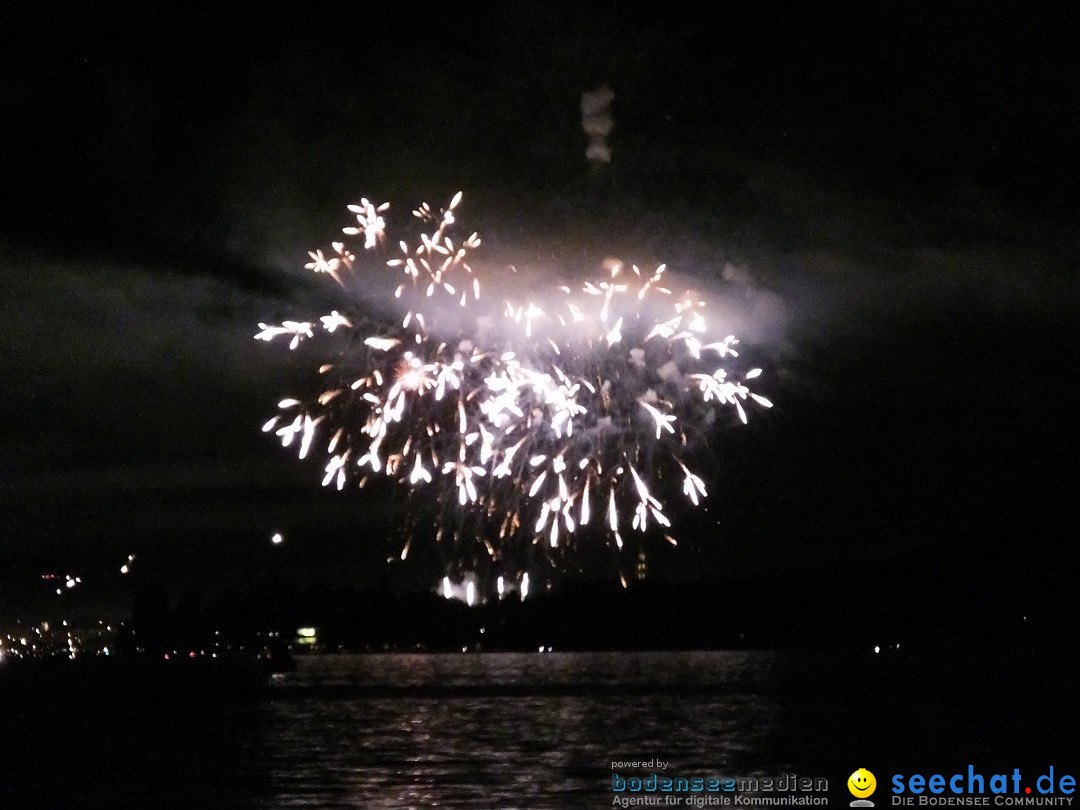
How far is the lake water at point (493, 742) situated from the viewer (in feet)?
84.2

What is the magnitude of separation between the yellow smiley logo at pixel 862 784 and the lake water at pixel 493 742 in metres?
0.30

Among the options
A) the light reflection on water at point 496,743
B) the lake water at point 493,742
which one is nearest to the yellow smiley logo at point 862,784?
the lake water at point 493,742

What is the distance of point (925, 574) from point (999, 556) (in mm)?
12074

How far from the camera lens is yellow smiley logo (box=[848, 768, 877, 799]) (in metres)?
22.6

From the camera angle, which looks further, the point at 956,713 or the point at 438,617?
the point at 438,617

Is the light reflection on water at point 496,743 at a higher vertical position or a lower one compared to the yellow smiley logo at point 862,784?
lower

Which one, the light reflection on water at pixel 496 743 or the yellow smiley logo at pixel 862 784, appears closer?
the yellow smiley logo at pixel 862 784

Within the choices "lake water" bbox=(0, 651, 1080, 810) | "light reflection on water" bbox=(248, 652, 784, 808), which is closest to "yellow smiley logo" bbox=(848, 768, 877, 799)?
"lake water" bbox=(0, 651, 1080, 810)

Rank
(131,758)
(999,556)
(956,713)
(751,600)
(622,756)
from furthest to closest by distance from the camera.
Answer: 1. (751,600)
2. (999,556)
3. (956,713)
4. (131,758)
5. (622,756)

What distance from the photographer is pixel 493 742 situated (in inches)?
1410

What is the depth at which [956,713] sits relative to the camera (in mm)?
45188

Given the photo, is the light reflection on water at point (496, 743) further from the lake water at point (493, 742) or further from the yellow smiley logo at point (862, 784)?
the yellow smiley logo at point (862, 784)

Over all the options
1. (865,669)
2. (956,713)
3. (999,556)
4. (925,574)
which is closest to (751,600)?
(925,574)

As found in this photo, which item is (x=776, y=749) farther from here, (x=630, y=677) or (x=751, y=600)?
(x=751, y=600)
